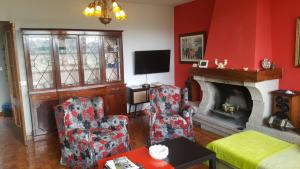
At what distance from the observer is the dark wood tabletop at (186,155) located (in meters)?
2.27

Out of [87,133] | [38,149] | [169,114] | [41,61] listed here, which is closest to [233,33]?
[169,114]

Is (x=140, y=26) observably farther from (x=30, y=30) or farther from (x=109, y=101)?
(x=30, y=30)

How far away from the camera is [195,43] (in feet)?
17.7

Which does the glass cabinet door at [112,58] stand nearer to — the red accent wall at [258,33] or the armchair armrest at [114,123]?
the armchair armrest at [114,123]

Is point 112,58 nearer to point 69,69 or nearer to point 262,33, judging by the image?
point 69,69

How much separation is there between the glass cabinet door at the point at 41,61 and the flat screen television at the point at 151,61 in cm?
191

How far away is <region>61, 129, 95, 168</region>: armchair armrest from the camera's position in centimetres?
293

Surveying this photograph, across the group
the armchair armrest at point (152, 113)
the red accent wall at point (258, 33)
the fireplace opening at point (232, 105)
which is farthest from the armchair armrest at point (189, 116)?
the red accent wall at point (258, 33)

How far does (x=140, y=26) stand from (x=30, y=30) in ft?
8.12

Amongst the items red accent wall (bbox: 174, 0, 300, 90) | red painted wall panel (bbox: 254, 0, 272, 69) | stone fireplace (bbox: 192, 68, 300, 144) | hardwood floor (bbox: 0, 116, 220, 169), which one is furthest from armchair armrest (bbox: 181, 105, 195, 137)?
red painted wall panel (bbox: 254, 0, 272, 69)

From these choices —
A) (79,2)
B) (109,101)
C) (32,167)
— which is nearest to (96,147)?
(32,167)

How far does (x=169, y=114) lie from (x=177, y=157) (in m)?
1.68

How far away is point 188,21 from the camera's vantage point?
554 centimetres

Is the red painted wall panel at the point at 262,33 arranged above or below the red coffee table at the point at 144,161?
above
